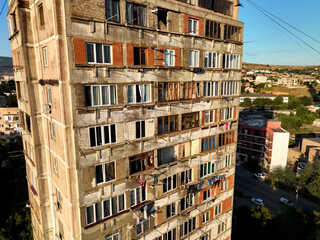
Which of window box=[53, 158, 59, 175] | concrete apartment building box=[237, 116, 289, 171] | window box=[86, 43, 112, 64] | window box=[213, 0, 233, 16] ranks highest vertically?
window box=[213, 0, 233, 16]

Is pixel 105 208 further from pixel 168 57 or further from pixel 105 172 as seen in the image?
pixel 168 57

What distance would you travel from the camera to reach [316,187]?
5888cm

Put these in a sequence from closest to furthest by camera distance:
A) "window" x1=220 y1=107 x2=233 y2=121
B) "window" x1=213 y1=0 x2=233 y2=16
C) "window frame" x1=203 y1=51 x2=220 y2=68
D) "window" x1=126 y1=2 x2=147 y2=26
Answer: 1. "window" x1=126 y1=2 x2=147 y2=26
2. "window frame" x1=203 y1=51 x2=220 y2=68
3. "window" x1=213 y1=0 x2=233 y2=16
4. "window" x1=220 y1=107 x2=233 y2=121

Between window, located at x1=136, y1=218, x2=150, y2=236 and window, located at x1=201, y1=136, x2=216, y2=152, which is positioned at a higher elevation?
window, located at x1=201, y1=136, x2=216, y2=152

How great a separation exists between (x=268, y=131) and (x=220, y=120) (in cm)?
6509

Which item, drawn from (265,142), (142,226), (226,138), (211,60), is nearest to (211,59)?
(211,60)

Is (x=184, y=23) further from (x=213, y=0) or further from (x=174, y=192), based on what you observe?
(x=174, y=192)

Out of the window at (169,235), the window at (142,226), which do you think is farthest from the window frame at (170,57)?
the window at (169,235)

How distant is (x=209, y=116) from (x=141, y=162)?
9914mm

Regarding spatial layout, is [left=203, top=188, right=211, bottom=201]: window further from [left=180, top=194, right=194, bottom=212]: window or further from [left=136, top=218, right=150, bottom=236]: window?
[left=136, top=218, right=150, bottom=236]: window

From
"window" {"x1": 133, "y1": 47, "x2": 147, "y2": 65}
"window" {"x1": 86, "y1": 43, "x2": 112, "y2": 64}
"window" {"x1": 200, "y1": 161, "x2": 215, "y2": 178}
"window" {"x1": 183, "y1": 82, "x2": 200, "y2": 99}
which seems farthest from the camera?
"window" {"x1": 200, "y1": 161, "x2": 215, "y2": 178}

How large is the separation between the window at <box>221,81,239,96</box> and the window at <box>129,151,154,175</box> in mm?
11997

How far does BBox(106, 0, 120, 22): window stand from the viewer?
15891 millimetres

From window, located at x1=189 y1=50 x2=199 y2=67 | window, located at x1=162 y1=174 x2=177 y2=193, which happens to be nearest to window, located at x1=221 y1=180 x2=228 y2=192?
window, located at x1=162 y1=174 x2=177 y2=193
